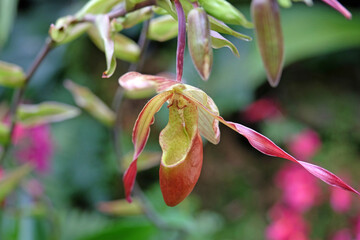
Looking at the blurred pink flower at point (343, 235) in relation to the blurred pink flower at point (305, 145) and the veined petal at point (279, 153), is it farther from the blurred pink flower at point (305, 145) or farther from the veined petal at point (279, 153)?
the veined petal at point (279, 153)

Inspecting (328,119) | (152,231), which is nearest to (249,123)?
(328,119)

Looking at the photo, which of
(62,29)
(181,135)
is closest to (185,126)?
(181,135)

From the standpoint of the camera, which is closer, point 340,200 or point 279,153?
point 279,153

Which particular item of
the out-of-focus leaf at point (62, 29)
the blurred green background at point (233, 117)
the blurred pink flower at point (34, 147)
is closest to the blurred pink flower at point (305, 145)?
the blurred green background at point (233, 117)

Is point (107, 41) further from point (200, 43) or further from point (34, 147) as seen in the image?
point (34, 147)

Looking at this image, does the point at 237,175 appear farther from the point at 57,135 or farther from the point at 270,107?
the point at 57,135

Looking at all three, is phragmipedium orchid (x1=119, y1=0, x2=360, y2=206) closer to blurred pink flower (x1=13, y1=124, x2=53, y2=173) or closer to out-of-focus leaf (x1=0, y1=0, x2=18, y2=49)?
out-of-focus leaf (x1=0, y1=0, x2=18, y2=49)

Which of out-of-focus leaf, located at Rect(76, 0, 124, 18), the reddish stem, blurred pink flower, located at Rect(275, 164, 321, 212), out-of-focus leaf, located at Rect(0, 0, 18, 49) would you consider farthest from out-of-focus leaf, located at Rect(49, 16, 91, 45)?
blurred pink flower, located at Rect(275, 164, 321, 212)
